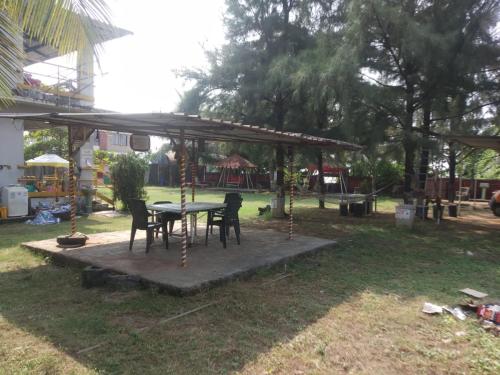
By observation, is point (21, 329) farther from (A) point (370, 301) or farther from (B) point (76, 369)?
(A) point (370, 301)

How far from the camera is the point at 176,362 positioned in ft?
10.4

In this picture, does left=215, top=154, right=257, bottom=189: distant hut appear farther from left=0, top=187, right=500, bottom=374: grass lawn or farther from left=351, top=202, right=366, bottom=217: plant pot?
left=0, top=187, right=500, bottom=374: grass lawn

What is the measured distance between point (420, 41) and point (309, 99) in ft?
9.58

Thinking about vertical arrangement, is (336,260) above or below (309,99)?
below

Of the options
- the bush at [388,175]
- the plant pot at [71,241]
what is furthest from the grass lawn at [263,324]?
the bush at [388,175]

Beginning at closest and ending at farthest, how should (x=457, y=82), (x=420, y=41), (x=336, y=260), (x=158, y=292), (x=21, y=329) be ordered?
1. (x=21, y=329)
2. (x=158, y=292)
3. (x=336, y=260)
4. (x=420, y=41)
5. (x=457, y=82)

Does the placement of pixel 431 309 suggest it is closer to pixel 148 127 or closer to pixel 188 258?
pixel 188 258

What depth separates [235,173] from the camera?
2908cm

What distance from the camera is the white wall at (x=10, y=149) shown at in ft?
35.9

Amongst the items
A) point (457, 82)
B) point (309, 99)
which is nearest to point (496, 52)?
point (457, 82)

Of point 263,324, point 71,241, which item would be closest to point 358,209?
point 71,241

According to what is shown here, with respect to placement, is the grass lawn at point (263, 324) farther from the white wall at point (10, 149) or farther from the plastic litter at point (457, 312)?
the white wall at point (10, 149)

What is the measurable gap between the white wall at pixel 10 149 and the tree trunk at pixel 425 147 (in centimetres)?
1128

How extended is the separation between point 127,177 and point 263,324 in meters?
10.1
